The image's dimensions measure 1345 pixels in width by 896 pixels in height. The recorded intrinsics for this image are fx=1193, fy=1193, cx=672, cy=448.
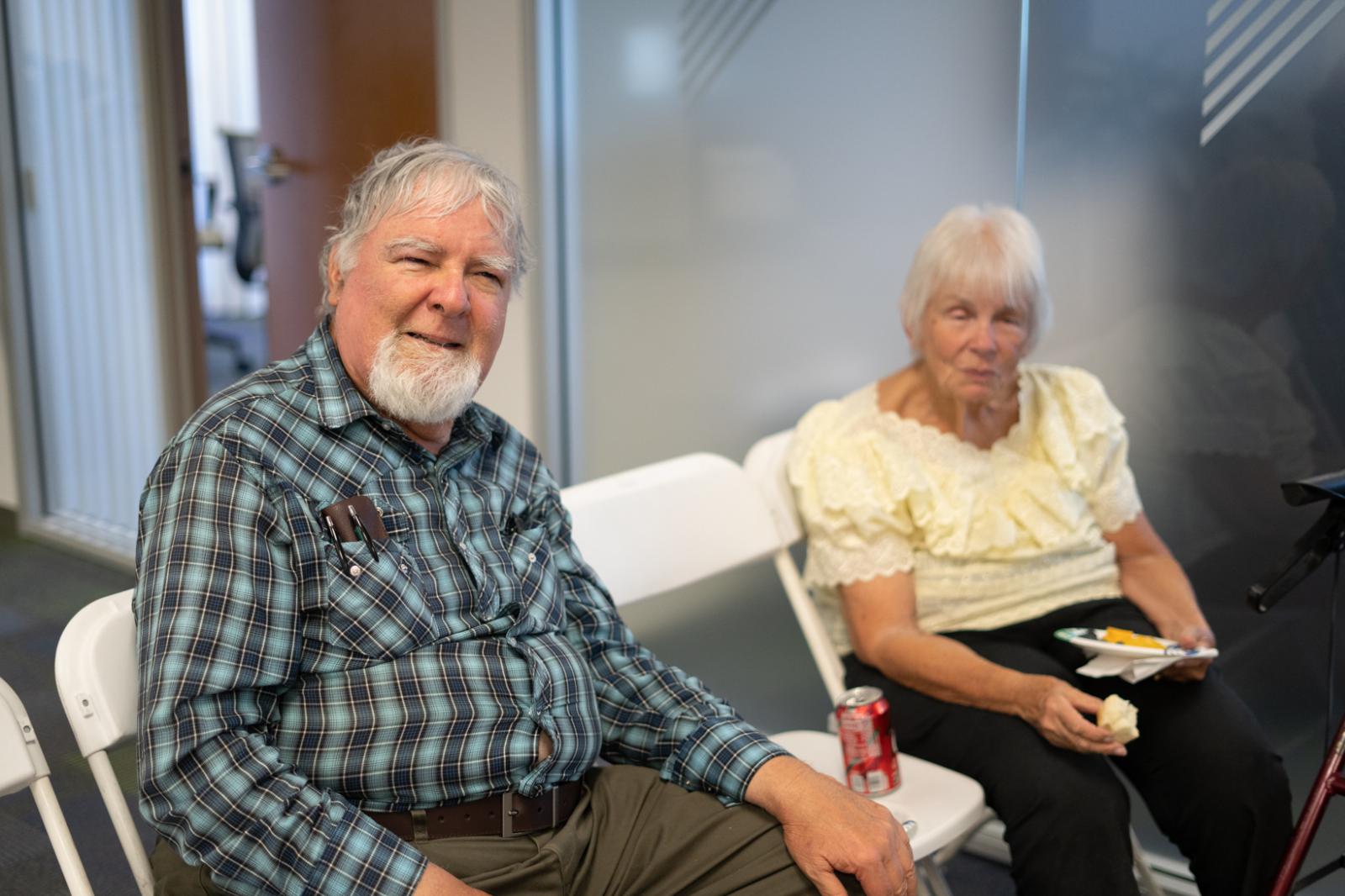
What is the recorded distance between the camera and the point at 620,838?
152 cm

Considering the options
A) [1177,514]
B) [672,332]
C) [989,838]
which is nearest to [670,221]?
[672,332]

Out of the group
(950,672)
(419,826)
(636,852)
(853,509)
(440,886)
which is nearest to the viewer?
(440,886)

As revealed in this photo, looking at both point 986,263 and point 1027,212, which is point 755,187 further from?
point 986,263

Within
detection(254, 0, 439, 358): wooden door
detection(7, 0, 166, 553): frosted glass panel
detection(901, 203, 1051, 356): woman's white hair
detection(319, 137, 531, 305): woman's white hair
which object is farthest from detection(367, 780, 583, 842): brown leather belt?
detection(7, 0, 166, 553): frosted glass panel

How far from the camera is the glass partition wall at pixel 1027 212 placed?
2244 mm

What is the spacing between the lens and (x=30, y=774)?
1.33 meters

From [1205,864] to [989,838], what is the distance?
2.38 feet

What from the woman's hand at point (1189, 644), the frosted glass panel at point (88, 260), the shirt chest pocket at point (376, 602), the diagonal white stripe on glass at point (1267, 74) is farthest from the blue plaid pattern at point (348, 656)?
the frosted glass panel at point (88, 260)

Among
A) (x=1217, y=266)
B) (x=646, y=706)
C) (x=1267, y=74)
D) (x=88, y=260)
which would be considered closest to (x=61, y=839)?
(x=646, y=706)

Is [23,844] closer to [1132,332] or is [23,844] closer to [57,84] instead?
[1132,332]

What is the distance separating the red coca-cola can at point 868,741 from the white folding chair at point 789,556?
34 centimetres

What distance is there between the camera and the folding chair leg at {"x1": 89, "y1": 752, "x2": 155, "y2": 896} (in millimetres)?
1388

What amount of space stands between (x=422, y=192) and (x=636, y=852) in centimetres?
88

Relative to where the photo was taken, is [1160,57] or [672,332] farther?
[672,332]
